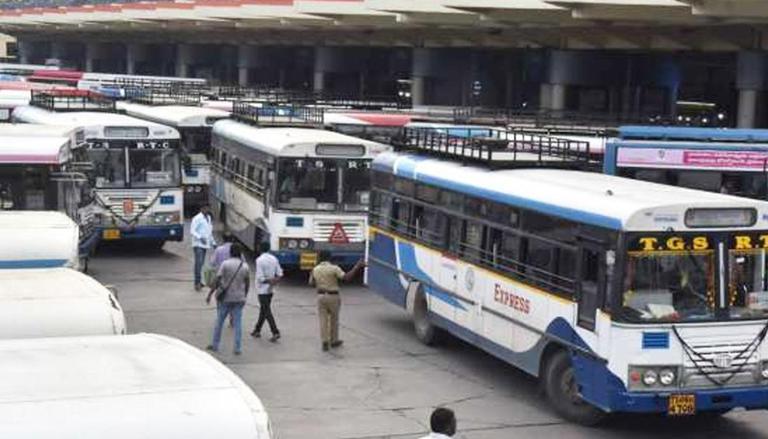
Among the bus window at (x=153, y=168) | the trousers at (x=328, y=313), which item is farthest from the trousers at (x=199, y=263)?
the trousers at (x=328, y=313)

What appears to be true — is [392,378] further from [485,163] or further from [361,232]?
[361,232]

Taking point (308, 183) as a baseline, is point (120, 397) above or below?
above

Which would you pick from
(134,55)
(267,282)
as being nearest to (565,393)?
(267,282)

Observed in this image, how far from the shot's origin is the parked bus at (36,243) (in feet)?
38.0

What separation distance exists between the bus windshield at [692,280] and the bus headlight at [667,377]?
0.46 m

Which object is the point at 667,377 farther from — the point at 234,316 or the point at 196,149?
the point at 196,149

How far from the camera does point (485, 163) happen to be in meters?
15.3

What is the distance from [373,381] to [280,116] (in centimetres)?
1277

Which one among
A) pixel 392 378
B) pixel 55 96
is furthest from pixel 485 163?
pixel 55 96

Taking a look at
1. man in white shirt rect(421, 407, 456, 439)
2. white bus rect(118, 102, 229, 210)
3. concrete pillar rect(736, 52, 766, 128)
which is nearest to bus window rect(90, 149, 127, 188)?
white bus rect(118, 102, 229, 210)

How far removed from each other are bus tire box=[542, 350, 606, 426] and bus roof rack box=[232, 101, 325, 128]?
1378cm

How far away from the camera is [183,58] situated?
92.4 metres

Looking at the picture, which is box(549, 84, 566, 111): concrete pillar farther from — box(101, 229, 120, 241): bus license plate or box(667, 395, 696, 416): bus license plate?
box(667, 395, 696, 416): bus license plate

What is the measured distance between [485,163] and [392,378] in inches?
113
